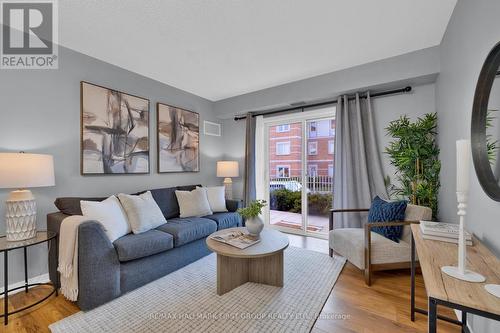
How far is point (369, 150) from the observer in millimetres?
3178

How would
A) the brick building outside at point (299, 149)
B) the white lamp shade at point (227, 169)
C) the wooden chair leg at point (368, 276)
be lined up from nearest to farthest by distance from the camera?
the wooden chair leg at point (368, 276) → the brick building outside at point (299, 149) → the white lamp shade at point (227, 169)

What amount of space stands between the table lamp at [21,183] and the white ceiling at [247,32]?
52.8 inches

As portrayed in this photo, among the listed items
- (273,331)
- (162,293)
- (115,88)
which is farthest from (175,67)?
(273,331)

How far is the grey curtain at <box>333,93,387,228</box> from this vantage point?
312 cm

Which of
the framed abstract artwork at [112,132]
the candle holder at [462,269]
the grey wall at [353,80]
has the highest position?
the grey wall at [353,80]

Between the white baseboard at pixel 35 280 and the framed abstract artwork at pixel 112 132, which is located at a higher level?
the framed abstract artwork at pixel 112 132

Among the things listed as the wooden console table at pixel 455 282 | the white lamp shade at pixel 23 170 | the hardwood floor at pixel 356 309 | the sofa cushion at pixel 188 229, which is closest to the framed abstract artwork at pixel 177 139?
the sofa cushion at pixel 188 229

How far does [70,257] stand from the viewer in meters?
1.84

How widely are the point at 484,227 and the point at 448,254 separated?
0.39 m

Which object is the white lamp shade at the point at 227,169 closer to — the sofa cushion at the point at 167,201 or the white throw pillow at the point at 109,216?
the sofa cushion at the point at 167,201

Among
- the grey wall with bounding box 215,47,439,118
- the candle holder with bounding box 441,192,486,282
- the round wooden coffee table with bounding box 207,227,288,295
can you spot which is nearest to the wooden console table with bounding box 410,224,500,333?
the candle holder with bounding box 441,192,486,282

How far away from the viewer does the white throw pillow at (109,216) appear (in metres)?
2.10

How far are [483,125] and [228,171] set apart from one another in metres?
3.38

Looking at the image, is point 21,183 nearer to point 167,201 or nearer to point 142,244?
point 142,244
